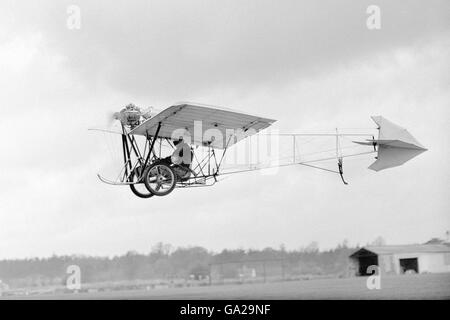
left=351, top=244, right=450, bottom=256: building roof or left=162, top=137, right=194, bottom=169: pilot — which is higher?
left=162, top=137, right=194, bottom=169: pilot

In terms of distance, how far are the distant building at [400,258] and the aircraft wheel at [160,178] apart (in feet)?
30.0

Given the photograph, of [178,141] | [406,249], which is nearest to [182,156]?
[178,141]

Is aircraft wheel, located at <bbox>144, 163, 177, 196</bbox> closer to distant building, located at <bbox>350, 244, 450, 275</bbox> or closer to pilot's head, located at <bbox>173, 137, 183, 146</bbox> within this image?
pilot's head, located at <bbox>173, 137, 183, 146</bbox>

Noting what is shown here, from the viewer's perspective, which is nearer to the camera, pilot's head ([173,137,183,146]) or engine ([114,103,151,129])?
engine ([114,103,151,129])

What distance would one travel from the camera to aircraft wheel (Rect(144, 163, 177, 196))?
17.3 m

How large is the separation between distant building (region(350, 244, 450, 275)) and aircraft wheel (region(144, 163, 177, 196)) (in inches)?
359

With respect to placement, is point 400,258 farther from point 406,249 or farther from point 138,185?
point 138,185

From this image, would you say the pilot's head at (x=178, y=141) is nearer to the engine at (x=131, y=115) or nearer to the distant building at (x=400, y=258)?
the engine at (x=131, y=115)

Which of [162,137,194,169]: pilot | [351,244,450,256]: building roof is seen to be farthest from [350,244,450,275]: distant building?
[162,137,194,169]: pilot

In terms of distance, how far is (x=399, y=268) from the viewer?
24922 mm

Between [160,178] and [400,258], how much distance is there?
38.6 ft

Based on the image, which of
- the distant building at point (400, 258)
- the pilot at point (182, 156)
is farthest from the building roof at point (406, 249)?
the pilot at point (182, 156)
